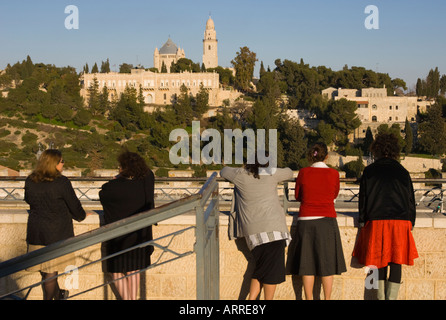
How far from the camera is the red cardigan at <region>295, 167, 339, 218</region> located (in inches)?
117

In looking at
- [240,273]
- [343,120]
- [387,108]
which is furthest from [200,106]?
[240,273]

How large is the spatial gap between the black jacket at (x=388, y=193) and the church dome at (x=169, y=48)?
265 ft

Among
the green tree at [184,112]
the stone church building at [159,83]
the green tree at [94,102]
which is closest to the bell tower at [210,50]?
the stone church building at [159,83]

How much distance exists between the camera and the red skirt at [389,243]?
2.90m

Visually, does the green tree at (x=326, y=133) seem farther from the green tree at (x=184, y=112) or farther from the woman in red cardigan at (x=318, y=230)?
the woman in red cardigan at (x=318, y=230)

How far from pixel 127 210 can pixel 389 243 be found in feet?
5.19

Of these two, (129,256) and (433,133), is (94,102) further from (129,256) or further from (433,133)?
(129,256)

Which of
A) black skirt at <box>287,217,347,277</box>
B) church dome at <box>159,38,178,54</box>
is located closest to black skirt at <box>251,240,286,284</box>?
black skirt at <box>287,217,347,277</box>

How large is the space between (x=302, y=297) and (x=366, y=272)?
45 centimetres

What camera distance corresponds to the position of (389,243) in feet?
9.55

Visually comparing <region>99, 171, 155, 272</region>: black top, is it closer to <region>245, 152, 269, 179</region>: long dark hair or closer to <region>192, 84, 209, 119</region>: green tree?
<region>245, 152, 269, 179</region>: long dark hair

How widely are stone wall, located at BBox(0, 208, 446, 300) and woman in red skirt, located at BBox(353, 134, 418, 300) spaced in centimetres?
25
